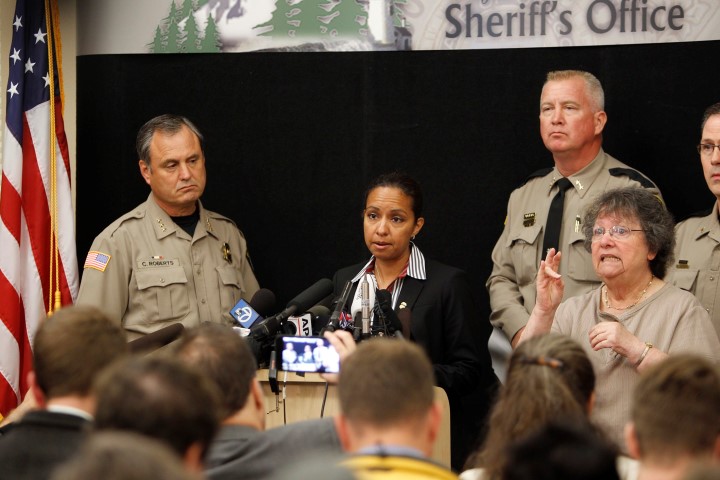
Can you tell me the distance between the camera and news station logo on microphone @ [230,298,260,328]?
428cm

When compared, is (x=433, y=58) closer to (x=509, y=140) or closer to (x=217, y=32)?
(x=509, y=140)

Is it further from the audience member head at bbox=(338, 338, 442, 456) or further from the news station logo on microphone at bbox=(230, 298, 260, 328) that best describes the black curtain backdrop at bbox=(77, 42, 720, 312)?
the audience member head at bbox=(338, 338, 442, 456)

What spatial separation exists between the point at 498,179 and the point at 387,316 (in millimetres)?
1866

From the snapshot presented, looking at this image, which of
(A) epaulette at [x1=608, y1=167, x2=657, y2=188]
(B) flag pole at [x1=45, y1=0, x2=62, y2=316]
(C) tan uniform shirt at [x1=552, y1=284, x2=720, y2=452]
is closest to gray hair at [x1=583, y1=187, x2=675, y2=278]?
(C) tan uniform shirt at [x1=552, y1=284, x2=720, y2=452]

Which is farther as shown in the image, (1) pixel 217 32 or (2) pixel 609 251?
(1) pixel 217 32

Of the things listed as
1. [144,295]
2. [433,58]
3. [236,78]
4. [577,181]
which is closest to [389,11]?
[433,58]

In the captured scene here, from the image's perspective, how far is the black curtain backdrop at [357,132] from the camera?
5.38m

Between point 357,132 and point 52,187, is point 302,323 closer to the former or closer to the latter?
point 357,132

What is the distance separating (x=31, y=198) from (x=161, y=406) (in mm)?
3802

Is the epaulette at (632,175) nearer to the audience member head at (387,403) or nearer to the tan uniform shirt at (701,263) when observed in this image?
the tan uniform shirt at (701,263)

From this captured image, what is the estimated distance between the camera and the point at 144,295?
5.10 meters

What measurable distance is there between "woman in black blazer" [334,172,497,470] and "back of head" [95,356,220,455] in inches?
100

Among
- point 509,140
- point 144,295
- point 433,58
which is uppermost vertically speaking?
point 433,58

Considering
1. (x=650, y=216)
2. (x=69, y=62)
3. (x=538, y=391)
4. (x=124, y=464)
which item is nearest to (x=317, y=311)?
(x=650, y=216)
